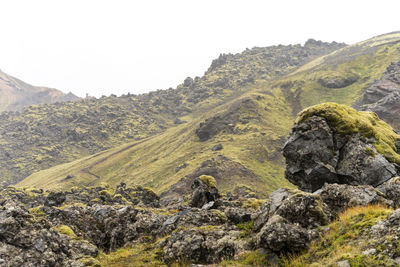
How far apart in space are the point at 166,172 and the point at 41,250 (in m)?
108

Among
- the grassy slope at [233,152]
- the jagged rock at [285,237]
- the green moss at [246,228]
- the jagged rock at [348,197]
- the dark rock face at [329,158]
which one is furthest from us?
the grassy slope at [233,152]

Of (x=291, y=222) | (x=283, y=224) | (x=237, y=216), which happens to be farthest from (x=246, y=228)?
(x=283, y=224)

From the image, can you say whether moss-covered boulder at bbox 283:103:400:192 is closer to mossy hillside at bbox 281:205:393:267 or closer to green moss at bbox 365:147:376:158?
green moss at bbox 365:147:376:158

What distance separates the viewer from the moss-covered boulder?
24.2 meters

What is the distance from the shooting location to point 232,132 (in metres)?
147

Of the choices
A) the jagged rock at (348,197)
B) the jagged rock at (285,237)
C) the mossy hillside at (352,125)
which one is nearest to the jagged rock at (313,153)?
the mossy hillside at (352,125)

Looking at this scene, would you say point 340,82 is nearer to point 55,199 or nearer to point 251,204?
point 251,204

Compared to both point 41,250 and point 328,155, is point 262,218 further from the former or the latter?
point 328,155

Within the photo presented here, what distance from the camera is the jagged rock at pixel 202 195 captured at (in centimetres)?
3316

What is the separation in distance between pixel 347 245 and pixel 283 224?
2.79m

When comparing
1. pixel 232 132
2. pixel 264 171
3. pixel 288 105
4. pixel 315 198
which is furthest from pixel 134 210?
pixel 288 105

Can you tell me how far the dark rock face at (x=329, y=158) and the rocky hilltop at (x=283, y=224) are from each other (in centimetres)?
10

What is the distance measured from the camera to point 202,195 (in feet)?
110

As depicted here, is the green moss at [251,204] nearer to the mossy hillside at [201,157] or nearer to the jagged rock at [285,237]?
the jagged rock at [285,237]
